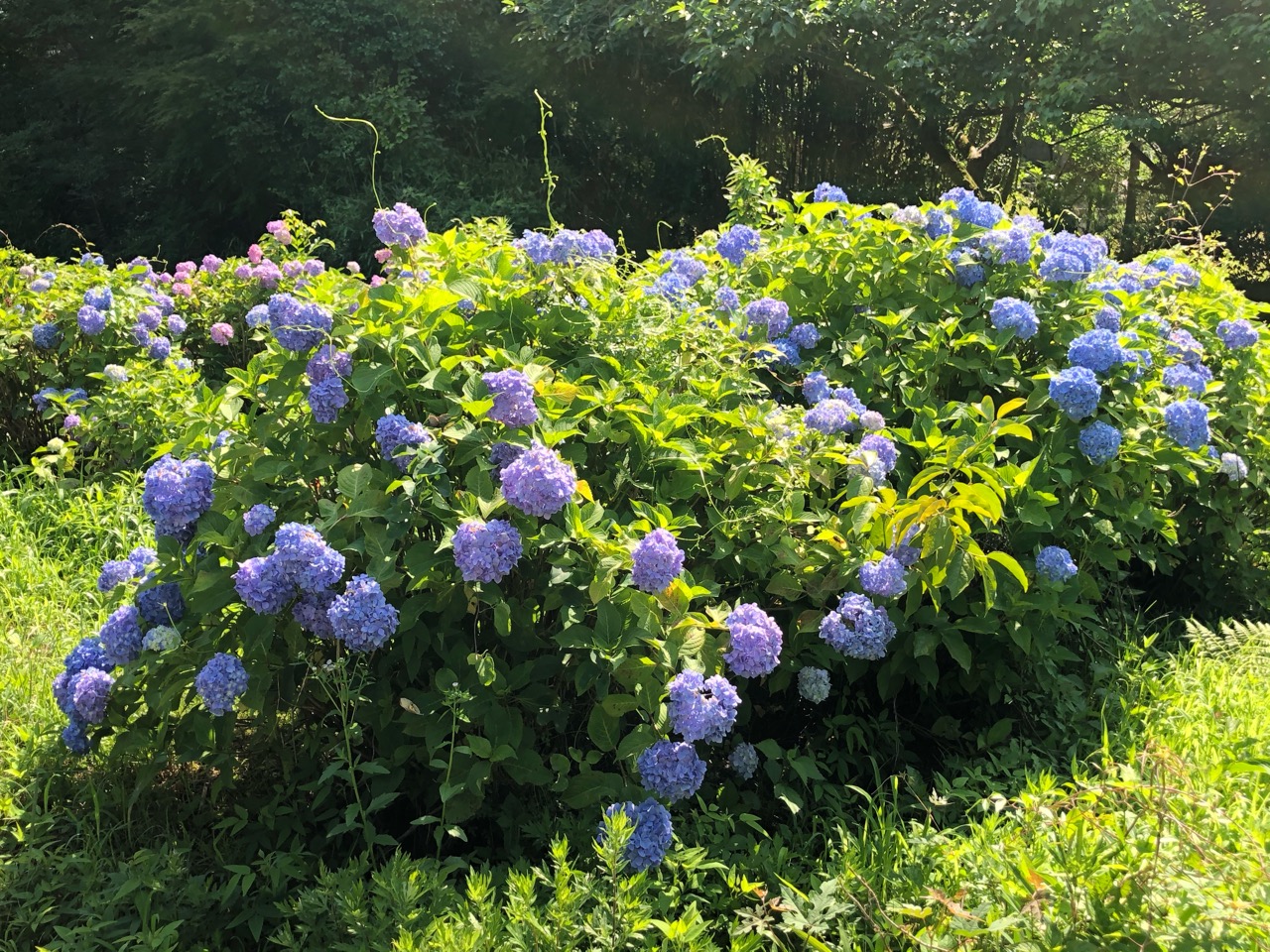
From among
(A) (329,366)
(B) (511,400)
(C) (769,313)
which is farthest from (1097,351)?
(A) (329,366)

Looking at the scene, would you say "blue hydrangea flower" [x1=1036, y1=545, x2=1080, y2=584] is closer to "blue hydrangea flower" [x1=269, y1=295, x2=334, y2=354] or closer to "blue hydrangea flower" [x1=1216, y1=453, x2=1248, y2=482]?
"blue hydrangea flower" [x1=1216, y1=453, x2=1248, y2=482]

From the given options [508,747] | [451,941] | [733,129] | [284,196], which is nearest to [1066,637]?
[508,747]

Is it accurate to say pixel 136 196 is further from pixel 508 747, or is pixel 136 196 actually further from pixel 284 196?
pixel 508 747

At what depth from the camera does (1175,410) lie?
2.82 meters

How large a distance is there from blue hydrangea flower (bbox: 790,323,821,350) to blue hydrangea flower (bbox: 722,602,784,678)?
1224 mm

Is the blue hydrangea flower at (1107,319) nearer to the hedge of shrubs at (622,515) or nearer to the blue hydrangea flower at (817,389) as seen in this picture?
the hedge of shrubs at (622,515)

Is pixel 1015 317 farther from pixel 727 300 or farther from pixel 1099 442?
pixel 727 300

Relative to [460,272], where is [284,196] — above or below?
below

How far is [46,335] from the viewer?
4621 millimetres

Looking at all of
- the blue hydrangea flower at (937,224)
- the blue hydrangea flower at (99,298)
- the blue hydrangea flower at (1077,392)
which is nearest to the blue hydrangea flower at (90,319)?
the blue hydrangea flower at (99,298)

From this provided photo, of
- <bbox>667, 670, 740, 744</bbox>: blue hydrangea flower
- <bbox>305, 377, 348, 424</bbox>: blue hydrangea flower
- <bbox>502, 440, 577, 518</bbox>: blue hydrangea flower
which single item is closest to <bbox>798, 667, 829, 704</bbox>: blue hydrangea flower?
<bbox>667, 670, 740, 744</bbox>: blue hydrangea flower

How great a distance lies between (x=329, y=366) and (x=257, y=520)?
36cm

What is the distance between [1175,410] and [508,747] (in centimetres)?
205

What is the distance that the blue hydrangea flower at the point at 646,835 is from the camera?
1.85 meters
